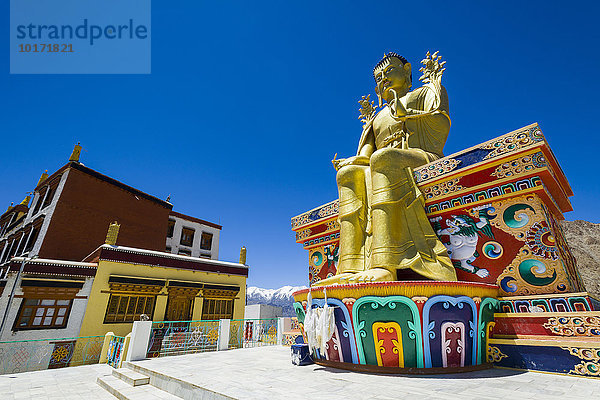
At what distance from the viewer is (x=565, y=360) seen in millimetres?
3514

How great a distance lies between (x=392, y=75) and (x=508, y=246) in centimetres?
491

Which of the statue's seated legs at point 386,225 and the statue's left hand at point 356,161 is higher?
the statue's left hand at point 356,161

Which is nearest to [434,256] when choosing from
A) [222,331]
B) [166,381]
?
[166,381]

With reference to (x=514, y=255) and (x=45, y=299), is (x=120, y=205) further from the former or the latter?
(x=514, y=255)

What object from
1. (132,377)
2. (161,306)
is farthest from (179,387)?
(161,306)

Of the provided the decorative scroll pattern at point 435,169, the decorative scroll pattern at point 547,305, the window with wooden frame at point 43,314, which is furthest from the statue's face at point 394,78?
the window with wooden frame at point 43,314

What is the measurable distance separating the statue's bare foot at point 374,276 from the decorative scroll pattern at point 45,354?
996cm

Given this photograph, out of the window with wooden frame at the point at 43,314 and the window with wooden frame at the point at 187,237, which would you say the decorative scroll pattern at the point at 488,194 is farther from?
the window with wooden frame at the point at 187,237

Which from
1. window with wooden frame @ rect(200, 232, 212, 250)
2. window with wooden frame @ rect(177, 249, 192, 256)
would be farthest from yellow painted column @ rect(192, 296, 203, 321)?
window with wooden frame @ rect(200, 232, 212, 250)

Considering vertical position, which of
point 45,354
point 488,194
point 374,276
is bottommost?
point 45,354

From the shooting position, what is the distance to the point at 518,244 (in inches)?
176

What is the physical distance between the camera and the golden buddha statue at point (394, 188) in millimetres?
4715

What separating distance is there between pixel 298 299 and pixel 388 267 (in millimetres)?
1647

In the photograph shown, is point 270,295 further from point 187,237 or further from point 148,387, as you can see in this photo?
point 148,387
